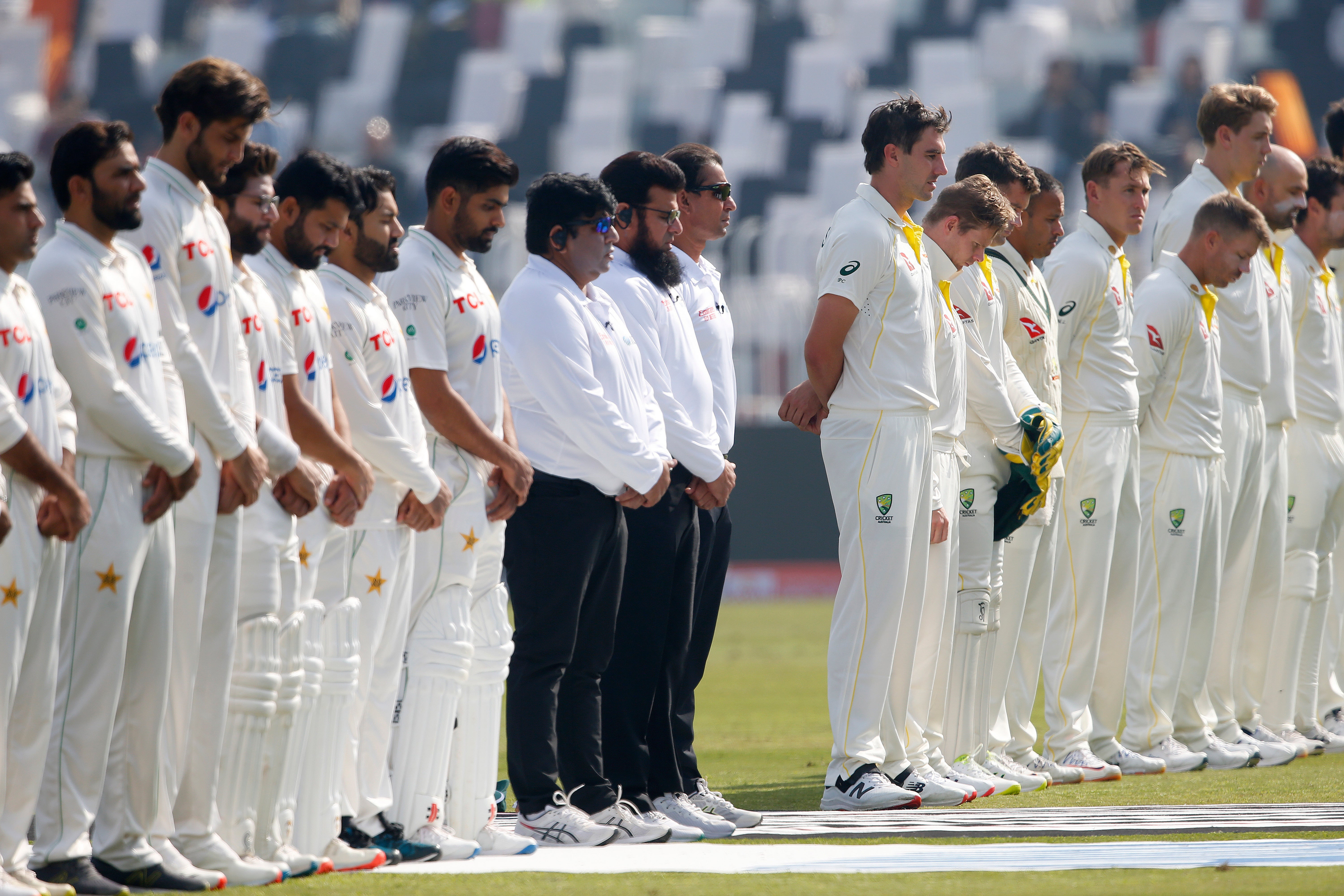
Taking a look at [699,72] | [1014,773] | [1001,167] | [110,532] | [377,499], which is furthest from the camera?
[699,72]

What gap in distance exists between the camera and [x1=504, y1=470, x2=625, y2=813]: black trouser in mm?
5395

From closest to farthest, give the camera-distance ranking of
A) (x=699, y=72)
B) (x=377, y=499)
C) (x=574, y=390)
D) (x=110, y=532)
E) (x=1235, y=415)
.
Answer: (x=110, y=532) → (x=377, y=499) → (x=574, y=390) → (x=1235, y=415) → (x=699, y=72)

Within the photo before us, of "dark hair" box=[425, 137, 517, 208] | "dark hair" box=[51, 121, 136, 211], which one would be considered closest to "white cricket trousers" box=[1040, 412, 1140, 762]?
"dark hair" box=[425, 137, 517, 208]

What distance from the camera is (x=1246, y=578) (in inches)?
343

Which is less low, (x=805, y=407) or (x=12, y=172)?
(x=12, y=172)

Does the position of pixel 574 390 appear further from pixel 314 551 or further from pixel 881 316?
pixel 881 316

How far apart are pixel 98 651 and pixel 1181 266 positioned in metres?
5.92

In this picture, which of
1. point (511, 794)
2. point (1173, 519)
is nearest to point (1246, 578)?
point (1173, 519)

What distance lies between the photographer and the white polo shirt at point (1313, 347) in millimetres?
9164

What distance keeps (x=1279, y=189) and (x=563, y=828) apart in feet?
19.6

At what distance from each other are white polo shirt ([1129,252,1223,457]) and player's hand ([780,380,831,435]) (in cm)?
222

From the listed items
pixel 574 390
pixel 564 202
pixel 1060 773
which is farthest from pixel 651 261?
→ pixel 1060 773

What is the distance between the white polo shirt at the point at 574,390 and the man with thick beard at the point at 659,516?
11.1 inches

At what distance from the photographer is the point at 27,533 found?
4.14 m
